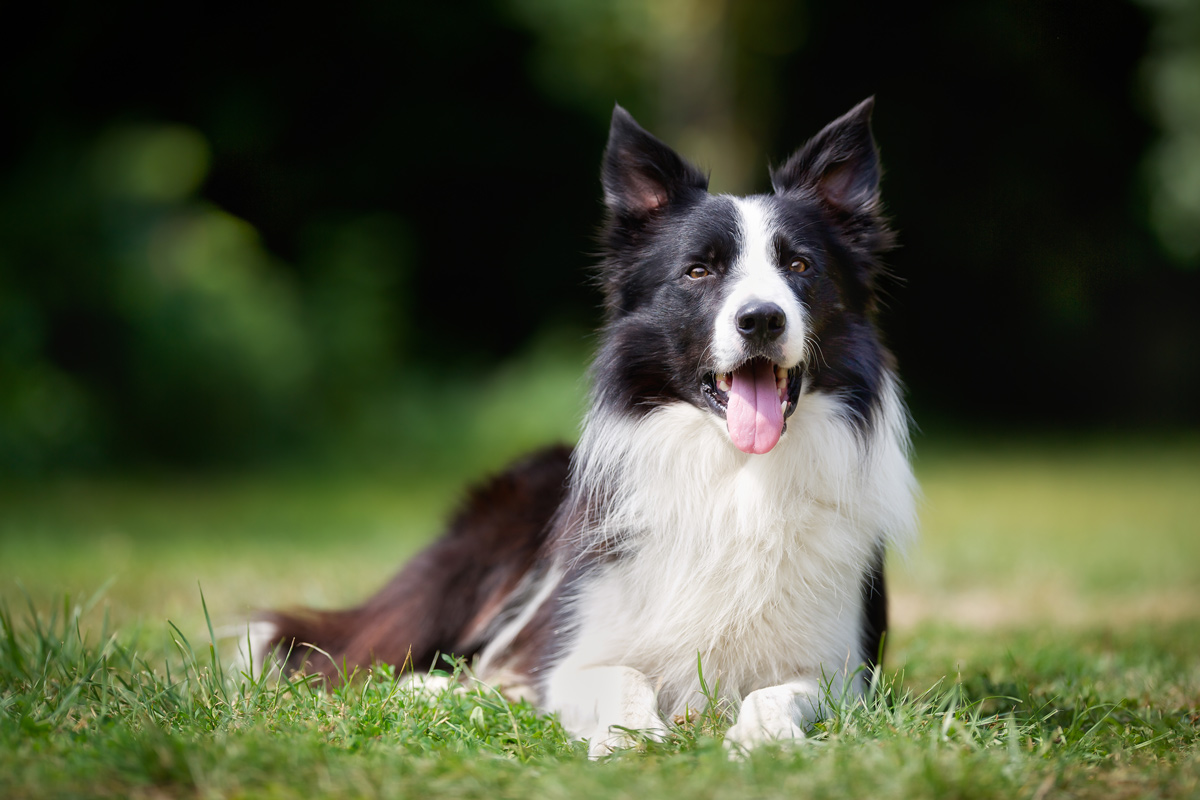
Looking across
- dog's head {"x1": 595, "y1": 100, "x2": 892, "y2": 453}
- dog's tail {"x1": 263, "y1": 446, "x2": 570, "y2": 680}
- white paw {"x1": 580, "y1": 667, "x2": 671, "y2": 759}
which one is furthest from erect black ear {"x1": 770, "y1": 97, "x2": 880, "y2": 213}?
white paw {"x1": 580, "y1": 667, "x2": 671, "y2": 759}

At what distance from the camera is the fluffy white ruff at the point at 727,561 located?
3.01 m

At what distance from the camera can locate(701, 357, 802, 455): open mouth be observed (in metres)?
2.96

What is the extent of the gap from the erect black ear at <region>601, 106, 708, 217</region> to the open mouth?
73 centimetres

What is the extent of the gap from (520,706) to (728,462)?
98cm

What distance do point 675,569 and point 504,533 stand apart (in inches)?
40.4

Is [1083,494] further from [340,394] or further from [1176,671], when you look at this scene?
[340,394]

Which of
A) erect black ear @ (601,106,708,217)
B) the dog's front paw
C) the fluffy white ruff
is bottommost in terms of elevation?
the dog's front paw

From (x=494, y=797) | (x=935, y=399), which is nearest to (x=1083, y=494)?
(x=935, y=399)

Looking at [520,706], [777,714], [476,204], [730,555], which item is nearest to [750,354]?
[730,555]

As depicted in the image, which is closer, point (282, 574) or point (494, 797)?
point (494, 797)

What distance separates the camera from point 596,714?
9.47 feet

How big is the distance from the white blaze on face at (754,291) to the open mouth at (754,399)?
0.26 ft

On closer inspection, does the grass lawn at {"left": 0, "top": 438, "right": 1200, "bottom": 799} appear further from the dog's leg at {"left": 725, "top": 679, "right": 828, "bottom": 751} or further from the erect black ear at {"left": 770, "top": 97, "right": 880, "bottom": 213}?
the erect black ear at {"left": 770, "top": 97, "right": 880, "bottom": 213}

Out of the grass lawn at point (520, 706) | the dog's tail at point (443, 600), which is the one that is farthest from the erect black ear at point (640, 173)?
the grass lawn at point (520, 706)
